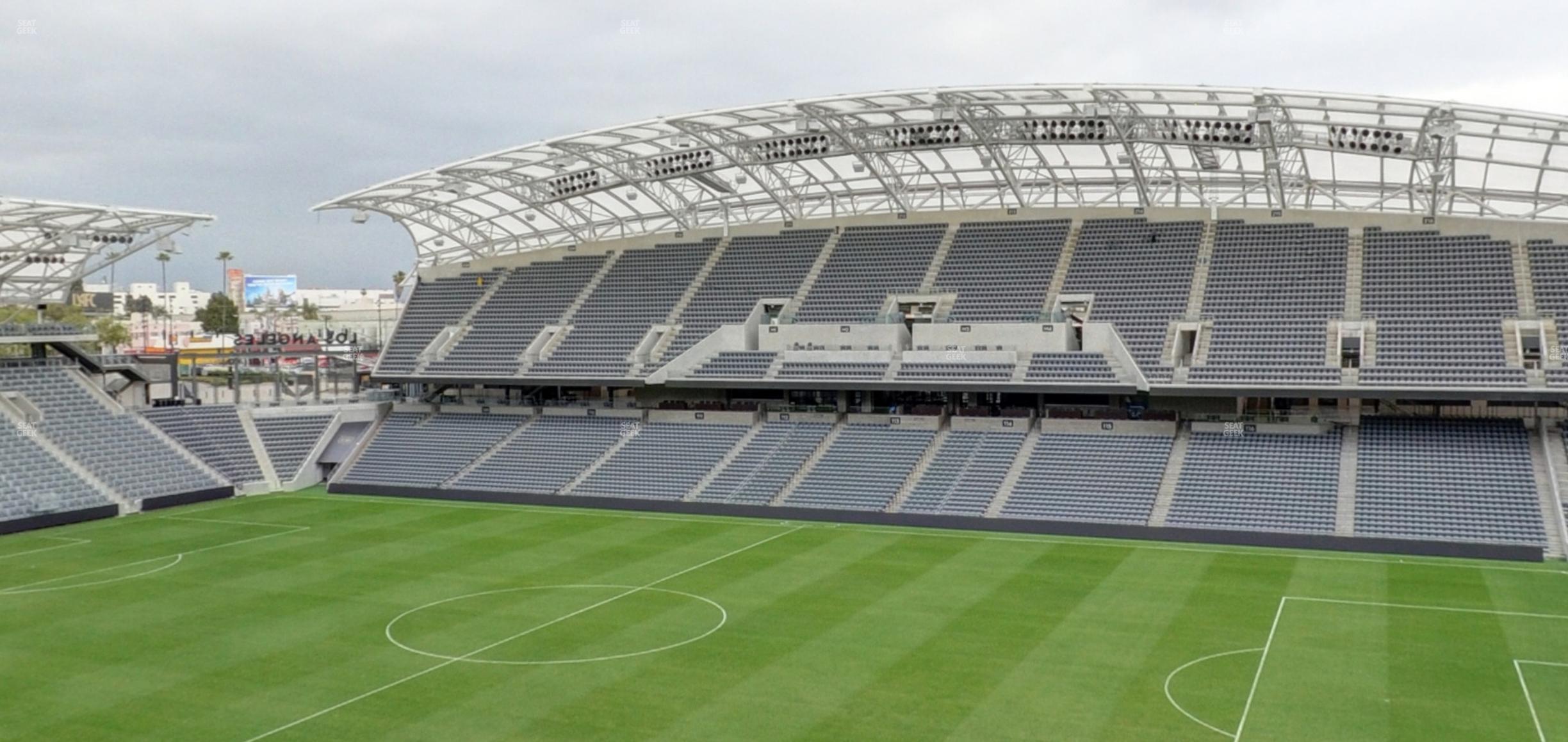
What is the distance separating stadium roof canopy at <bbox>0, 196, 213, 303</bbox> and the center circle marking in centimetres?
2177

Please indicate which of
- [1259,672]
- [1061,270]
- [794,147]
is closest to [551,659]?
[1259,672]

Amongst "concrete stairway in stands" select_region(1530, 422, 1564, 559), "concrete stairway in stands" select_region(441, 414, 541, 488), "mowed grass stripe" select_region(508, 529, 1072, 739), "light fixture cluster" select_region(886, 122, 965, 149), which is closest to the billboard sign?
"concrete stairway in stands" select_region(441, 414, 541, 488)

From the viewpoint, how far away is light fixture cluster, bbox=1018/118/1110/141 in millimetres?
36656

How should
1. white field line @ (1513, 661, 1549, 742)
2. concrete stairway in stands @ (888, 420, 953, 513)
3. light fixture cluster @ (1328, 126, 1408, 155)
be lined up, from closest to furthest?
white field line @ (1513, 661, 1549, 742) < light fixture cluster @ (1328, 126, 1408, 155) < concrete stairway in stands @ (888, 420, 953, 513)

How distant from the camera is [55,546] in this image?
33.4 m

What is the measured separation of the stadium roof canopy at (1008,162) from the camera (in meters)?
33.9

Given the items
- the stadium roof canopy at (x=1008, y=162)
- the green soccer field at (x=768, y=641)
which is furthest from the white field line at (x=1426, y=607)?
the stadium roof canopy at (x=1008, y=162)

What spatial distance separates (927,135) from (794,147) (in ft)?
15.8

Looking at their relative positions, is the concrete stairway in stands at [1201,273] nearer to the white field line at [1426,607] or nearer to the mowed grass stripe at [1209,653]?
the mowed grass stripe at [1209,653]

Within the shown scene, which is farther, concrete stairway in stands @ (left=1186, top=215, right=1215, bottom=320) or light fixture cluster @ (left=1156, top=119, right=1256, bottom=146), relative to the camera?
concrete stairway in stands @ (left=1186, top=215, right=1215, bottom=320)

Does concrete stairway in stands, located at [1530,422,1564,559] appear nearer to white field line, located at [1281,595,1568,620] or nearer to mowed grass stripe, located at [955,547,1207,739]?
white field line, located at [1281,595,1568,620]

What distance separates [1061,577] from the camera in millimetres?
27531

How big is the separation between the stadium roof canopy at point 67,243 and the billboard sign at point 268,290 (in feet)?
296

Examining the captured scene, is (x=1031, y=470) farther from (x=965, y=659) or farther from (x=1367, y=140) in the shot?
(x=965, y=659)
